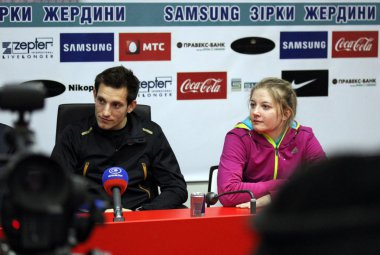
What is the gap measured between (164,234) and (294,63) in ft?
9.72

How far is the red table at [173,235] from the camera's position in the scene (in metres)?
2.15

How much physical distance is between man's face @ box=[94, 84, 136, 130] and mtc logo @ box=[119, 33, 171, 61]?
1405mm

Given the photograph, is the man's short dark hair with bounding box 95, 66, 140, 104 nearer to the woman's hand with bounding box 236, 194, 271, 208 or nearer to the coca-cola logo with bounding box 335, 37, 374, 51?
the woman's hand with bounding box 236, 194, 271, 208

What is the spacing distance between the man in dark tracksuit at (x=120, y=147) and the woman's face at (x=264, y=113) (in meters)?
0.52

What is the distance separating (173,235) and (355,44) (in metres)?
3.23

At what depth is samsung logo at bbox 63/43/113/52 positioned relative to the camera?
4.61m

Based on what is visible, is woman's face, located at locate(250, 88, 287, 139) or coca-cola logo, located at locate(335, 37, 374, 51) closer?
woman's face, located at locate(250, 88, 287, 139)

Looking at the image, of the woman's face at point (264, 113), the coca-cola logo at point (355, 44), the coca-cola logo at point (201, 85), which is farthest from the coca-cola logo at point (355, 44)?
the woman's face at point (264, 113)

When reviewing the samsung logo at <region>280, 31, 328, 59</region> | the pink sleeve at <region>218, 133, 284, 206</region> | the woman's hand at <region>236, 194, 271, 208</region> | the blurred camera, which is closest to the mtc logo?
the samsung logo at <region>280, 31, 328, 59</region>

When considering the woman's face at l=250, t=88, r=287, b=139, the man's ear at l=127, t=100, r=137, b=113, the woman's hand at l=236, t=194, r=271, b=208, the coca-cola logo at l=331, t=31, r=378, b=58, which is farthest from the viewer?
the coca-cola logo at l=331, t=31, r=378, b=58

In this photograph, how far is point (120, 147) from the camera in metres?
3.33

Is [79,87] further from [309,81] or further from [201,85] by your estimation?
[309,81]

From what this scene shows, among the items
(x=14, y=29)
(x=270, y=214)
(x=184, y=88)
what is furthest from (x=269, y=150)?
(x=270, y=214)

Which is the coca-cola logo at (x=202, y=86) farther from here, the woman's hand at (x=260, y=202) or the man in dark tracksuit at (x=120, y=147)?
the woman's hand at (x=260, y=202)
